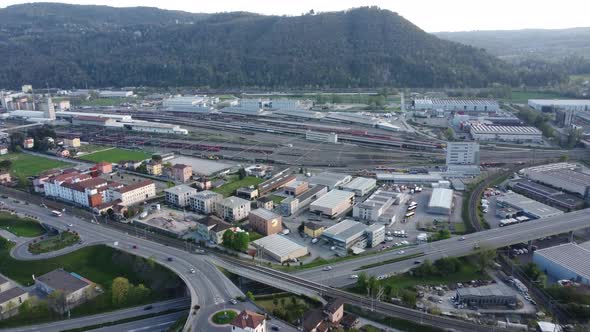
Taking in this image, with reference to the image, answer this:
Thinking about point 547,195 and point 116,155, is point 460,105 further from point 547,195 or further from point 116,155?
point 116,155

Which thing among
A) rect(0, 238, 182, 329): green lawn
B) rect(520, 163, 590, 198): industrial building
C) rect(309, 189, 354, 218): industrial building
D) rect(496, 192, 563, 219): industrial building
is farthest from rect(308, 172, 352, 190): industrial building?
rect(0, 238, 182, 329): green lawn

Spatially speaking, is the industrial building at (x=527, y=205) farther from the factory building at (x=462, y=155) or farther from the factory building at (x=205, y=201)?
the factory building at (x=205, y=201)

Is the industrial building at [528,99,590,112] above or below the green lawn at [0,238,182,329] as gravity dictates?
above

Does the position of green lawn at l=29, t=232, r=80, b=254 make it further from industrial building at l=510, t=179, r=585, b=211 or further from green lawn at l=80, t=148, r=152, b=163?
industrial building at l=510, t=179, r=585, b=211

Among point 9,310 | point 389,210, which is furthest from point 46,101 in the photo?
point 389,210

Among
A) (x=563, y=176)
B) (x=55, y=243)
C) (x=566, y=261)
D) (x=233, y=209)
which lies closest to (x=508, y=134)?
(x=563, y=176)

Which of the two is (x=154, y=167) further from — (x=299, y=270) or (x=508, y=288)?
(x=508, y=288)

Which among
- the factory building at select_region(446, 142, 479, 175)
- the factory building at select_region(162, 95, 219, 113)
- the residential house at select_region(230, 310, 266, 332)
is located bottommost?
the residential house at select_region(230, 310, 266, 332)
